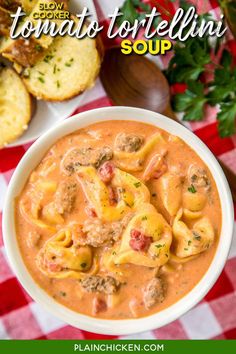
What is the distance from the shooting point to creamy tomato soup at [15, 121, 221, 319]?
5.60 feet

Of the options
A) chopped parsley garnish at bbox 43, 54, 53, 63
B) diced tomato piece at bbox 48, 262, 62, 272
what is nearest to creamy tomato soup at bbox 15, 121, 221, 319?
diced tomato piece at bbox 48, 262, 62, 272

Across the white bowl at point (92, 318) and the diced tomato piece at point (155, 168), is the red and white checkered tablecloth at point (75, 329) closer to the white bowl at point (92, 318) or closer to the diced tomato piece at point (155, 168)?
the white bowl at point (92, 318)

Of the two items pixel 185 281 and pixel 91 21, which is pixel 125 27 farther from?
pixel 185 281

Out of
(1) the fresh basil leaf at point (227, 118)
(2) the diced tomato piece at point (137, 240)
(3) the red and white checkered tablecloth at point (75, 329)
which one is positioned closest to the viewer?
(2) the diced tomato piece at point (137, 240)

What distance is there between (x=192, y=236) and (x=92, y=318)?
1.51ft

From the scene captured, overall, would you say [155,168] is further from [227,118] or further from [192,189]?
[227,118]

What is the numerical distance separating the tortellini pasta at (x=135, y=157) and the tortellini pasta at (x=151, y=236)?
0.14 metres

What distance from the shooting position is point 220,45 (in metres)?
1.90

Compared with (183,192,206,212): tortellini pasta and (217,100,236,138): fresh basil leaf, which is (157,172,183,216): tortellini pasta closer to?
(183,192,206,212): tortellini pasta

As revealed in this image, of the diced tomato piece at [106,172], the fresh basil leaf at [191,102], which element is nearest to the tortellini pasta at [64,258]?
the diced tomato piece at [106,172]

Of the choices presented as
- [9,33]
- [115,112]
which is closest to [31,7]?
[9,33]

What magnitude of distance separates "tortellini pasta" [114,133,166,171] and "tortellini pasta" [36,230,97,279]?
301 mm

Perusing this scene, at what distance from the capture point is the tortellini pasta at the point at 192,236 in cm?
170

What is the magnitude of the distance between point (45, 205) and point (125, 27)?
70 centimetres
